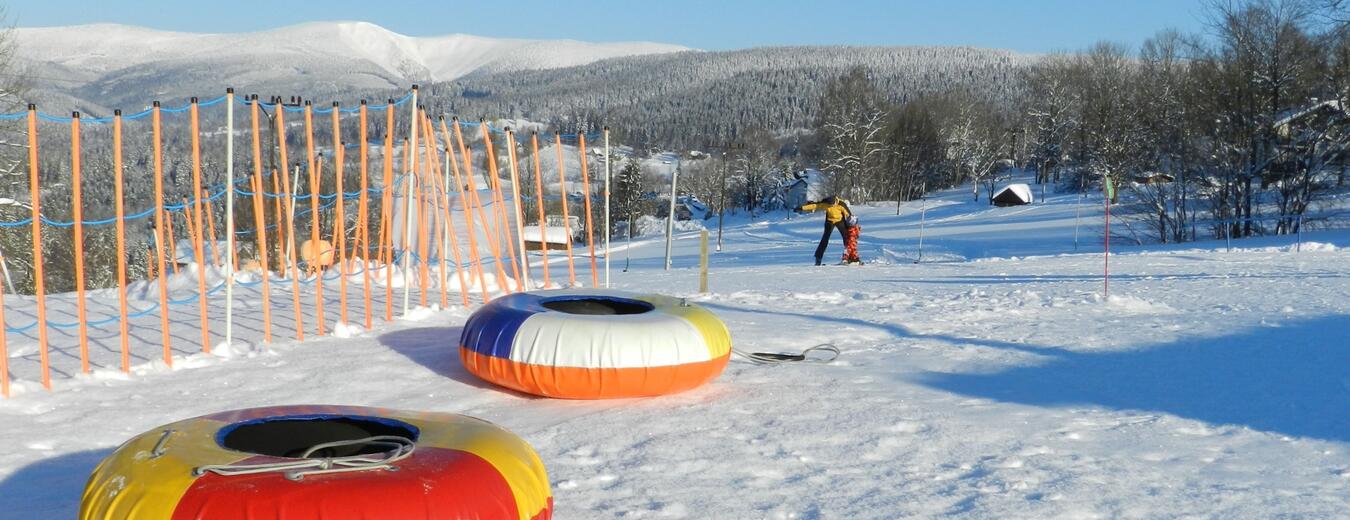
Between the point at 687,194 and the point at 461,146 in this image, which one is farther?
the point at 687,194

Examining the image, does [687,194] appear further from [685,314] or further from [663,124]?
[685,314]

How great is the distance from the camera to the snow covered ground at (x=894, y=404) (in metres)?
5.27

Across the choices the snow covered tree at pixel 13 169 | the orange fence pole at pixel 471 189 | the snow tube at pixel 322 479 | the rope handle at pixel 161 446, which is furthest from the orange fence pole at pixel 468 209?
the snow covered tree at pixel 13 169

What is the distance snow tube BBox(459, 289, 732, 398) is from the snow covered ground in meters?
0.17

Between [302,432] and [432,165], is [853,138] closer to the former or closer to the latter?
[432,165]

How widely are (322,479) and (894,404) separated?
4215 mm

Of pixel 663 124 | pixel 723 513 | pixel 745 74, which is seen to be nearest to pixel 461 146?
pixel 723 513

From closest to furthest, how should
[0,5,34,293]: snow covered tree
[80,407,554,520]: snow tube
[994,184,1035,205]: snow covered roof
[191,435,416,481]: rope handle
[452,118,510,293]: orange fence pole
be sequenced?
[80,407,554,520]: snow tube < [191,435,416,481]: rope handle < [452,118,510,293]: orange fence pole < [0,5,34,293]: snow covered tree < [994,184,1035,205]: snow covered roof

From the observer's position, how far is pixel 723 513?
16.5 feet

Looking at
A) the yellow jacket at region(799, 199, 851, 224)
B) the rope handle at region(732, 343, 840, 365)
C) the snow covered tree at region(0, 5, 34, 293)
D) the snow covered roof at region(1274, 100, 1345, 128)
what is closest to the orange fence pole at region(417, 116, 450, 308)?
the rope handle at region(732, 343, 840, 365)

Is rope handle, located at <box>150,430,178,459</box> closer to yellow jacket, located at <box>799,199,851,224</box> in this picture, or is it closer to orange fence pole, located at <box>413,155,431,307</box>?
orange fence pole, located at <box>413,155,431,307</box>

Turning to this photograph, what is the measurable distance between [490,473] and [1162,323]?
8.08 meters

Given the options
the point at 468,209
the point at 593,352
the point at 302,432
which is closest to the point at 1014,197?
the point at 468,209

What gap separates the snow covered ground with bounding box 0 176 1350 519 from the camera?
5.27 metres
